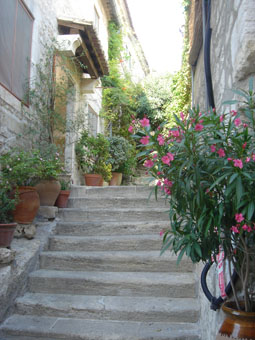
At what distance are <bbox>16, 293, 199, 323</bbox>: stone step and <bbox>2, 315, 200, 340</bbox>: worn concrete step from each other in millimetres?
52

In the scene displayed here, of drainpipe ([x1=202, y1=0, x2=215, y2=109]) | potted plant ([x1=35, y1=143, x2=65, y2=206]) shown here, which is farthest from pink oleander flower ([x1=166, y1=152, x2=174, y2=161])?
potted plant ([x1=35, y1=143, x2=65, y2=206])

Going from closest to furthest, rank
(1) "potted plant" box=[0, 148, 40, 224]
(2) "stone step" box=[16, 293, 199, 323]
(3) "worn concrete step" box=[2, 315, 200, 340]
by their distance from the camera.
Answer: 1. (3) "worn concrete step" box=[2, 315, 200, 340]
2. (2) "stone step" box=[16, 293, 199, 323]
3. (1) "potted plant" box=[0, 148, 40, 224]

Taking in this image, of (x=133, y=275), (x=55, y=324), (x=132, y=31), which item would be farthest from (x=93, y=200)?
(x=132, y=31)

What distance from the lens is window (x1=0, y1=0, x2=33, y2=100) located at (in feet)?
13.8

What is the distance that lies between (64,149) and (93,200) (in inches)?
80.9

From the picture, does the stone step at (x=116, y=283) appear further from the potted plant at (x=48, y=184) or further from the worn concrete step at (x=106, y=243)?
the potted plant at (x=48, y=184)

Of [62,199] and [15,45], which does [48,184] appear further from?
[15,45]

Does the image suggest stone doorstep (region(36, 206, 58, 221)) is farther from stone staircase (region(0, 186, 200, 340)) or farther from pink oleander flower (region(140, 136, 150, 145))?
→ pink oleander flower (region(140, 136, 150, 145))

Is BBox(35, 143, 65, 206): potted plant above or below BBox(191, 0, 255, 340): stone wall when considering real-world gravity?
below

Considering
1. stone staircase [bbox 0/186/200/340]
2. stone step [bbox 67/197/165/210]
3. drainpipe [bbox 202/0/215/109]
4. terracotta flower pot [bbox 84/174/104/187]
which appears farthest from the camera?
terracotta flower pot [bbox 84/174/104/187]

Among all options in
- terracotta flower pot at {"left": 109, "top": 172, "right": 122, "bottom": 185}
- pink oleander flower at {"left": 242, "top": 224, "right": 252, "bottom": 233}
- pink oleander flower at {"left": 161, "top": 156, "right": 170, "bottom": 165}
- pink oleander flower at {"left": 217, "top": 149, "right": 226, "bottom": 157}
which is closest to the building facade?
terracotta flower pot at {"left": 109, "top": 172, "right": 122, "bottom": 185}

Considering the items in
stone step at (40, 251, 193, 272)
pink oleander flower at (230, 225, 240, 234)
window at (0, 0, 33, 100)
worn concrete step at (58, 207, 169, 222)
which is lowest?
stone step at (40, 251, 193, 272)

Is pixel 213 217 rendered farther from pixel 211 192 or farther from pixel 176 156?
pixel 176 156

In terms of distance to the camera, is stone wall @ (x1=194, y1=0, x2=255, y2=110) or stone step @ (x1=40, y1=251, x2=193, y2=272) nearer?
stone wall @ (x1=194, y1=0, x2=255, y2=110)
